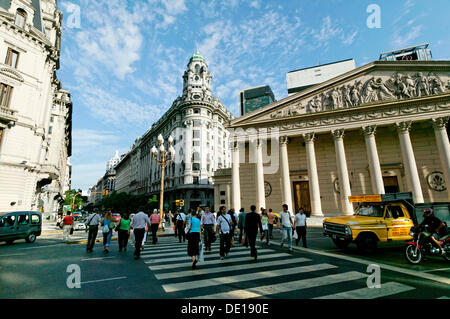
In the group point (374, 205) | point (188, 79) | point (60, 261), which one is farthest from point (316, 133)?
point (188, 79)

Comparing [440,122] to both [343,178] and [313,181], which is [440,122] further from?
[313,181]

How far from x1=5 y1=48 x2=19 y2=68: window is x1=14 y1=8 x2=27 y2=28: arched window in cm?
335

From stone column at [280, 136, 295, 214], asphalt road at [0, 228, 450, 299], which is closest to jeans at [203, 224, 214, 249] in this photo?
asphalt road at [0, 228, 450, 299]

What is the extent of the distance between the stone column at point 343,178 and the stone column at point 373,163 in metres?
2.03

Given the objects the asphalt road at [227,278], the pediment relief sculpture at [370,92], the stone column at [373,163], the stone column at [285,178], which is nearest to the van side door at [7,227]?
the asphalt road at [227,278]

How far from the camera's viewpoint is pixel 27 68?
21.8m

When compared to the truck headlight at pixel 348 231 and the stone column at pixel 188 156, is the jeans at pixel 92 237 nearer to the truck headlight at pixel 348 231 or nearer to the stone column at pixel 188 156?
the truck headlight at pixel 348 231

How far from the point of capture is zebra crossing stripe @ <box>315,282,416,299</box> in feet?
13.0

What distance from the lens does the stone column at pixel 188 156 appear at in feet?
156

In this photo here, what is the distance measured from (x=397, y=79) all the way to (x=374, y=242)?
19518 mm

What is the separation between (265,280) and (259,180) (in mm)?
17715

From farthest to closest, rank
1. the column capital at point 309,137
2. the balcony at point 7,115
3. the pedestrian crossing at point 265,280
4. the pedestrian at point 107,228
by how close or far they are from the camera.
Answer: the column capital at point 309,137 < the balcony at point 7,115 < the pedestrian at point 107,228 < the pedestrian crossing at point 265,280

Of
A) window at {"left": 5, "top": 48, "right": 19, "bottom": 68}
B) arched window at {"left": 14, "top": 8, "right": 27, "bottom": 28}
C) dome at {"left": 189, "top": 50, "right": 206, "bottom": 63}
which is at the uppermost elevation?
dome at {"left": 189, "top": 50, "right": 206, "bottom": 63}

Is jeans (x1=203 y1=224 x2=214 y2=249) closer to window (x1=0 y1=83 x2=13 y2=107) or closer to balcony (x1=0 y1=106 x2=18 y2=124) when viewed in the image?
balcony (x1=0 y1=106 x2=18 y2=124)
